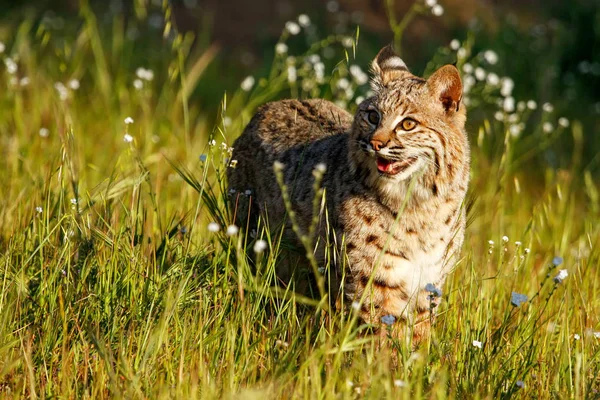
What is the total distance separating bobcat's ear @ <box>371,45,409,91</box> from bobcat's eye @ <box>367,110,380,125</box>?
0.27m

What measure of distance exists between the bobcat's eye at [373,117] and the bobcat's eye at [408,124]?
0.14 meters

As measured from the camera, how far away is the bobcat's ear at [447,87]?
4.14 m

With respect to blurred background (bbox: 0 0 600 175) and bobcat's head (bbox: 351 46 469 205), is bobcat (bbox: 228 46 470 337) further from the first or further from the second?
blurred background (bbox: 0 0 600 175)

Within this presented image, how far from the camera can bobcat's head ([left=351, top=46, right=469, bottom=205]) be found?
156 inches

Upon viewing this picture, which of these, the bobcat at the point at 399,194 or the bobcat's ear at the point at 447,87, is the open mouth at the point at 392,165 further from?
the bobcat's ear at the point at 447,87

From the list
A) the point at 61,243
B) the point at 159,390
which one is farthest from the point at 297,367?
the point at 61,243

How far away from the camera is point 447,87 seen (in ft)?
13.8

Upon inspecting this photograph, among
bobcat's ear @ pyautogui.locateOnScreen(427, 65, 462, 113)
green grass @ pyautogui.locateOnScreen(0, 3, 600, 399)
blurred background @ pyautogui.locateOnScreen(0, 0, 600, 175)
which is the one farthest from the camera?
blurred background @ pyautogui.locateOnScreen(0, 0, 600, 175)

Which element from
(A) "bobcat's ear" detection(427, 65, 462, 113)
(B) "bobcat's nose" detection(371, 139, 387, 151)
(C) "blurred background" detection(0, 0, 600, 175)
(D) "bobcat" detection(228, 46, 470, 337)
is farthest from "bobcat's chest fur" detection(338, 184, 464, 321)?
(C) "blurred background" detection(0, 0, 600, 175)

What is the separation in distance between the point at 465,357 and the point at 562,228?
2.67 metres

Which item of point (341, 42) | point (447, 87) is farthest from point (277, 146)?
point (341, 42)

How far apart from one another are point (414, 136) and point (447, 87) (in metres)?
0.37

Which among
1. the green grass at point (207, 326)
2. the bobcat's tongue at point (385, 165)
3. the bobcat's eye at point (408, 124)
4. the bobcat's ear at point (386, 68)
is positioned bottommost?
the green grass at point (207, 326)

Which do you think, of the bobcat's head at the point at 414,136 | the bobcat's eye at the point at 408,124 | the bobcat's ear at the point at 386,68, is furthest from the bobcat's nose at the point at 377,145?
the bobcat's ear at the point at 386,68
